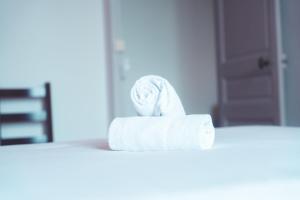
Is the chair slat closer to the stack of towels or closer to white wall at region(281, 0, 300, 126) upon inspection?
the stack of towels

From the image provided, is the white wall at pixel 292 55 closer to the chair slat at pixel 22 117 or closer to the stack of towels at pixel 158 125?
the chair slat at pixel 22 117

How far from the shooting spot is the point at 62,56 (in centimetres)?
226

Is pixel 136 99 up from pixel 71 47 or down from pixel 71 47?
down

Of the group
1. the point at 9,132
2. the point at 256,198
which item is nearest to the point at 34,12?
the point at 9,132

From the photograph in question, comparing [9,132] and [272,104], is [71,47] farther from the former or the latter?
[272,104]

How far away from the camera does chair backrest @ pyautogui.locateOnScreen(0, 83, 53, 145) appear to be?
6.76ft

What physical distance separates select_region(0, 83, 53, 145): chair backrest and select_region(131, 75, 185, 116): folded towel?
1293 mm

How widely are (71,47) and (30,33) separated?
0.75 ft

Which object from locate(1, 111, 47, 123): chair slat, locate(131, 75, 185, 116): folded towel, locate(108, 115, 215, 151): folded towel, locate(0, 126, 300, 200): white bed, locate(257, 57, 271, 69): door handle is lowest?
locate(1, 111, 47, 123): chair slat

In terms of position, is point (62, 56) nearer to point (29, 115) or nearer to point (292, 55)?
point (29, 115)

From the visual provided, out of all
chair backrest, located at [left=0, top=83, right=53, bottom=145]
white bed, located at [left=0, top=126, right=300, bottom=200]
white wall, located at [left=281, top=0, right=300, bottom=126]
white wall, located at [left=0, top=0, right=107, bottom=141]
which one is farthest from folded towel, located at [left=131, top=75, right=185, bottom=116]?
white wall, located at [left=281, top=0, right=300, bottom=126]

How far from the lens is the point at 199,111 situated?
3854mm

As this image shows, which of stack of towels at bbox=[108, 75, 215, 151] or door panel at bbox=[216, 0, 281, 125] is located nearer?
stack of towels at bbox=[108, 75, 215, 151]

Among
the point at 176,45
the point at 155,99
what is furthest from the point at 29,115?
the point at 176,45
